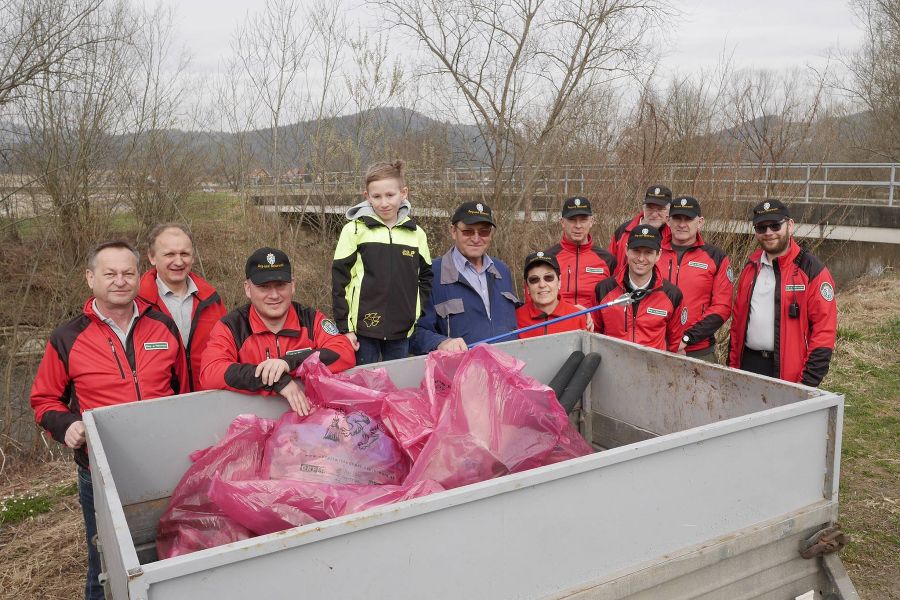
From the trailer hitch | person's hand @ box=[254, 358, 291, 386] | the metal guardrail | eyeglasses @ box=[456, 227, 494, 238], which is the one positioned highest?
the metal guardrail

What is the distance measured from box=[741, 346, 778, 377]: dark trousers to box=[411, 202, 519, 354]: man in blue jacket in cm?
145

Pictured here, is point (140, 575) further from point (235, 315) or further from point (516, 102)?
point (516, 102)

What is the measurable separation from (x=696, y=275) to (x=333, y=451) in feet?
9.51

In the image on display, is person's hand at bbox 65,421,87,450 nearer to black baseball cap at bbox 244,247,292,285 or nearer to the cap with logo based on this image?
black baseball cap at bbox 244,247,292,285

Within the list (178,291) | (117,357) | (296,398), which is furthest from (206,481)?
(178,291)

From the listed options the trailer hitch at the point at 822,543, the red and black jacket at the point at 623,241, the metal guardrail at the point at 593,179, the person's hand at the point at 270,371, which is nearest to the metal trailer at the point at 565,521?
the trailer hitch at the point at 822,543

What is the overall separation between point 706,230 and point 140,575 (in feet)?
22.3

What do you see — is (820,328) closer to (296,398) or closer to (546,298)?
(546,298)

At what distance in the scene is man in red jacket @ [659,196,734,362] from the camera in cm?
411

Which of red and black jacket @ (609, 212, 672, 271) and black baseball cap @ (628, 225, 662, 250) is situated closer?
black baseball cap @ (628, 225, 662, 250)

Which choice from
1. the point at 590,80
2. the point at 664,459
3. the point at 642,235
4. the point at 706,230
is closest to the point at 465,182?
the point at 590,80

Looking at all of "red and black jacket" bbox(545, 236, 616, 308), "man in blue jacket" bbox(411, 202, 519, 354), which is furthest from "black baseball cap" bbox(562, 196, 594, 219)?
"man in blue jacket" bbox(411, 202, 519, 354)

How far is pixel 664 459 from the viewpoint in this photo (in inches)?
68.7

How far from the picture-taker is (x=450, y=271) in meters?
3.49
